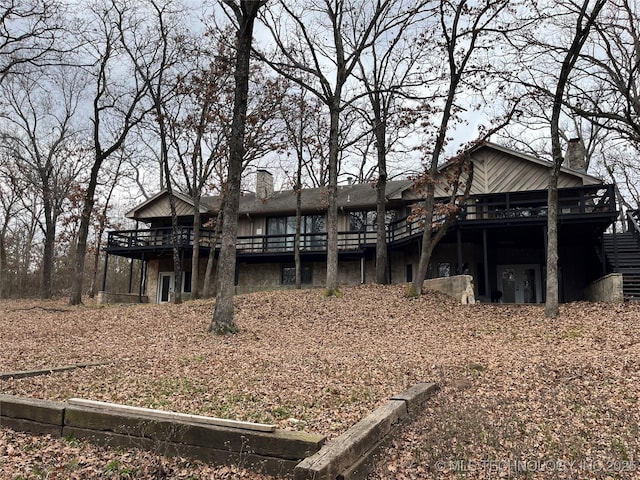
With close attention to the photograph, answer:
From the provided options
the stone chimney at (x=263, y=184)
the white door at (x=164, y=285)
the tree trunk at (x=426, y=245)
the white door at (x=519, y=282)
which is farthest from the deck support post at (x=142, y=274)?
the white door at (x=519, y=282)

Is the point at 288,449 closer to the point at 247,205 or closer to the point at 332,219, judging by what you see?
the point at 332,219

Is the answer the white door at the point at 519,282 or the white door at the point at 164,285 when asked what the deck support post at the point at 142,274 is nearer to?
the white door at the point at 164,285

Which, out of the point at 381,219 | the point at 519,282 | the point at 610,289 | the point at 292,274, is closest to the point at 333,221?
the point at 381,219

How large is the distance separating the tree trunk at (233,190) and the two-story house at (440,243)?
803 centimetres

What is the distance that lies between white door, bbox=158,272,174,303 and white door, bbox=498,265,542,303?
689 inches

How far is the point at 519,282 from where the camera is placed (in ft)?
70.6

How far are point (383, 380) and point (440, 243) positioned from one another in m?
15.5

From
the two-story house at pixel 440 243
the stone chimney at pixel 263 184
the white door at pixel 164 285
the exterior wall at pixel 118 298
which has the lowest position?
the exterior wall at pixel 118 298

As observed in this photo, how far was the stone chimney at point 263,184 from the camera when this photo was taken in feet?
92.4

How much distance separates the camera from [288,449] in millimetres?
4125

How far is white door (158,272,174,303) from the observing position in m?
26.8

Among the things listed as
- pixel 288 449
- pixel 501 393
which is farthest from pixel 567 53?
pixel 288 449

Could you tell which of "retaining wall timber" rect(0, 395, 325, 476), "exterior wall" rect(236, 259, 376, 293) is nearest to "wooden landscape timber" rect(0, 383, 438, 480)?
"retaining wall timber" rect(0, 395, 325, 476)

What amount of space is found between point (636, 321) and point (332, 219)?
9922 millimetres
